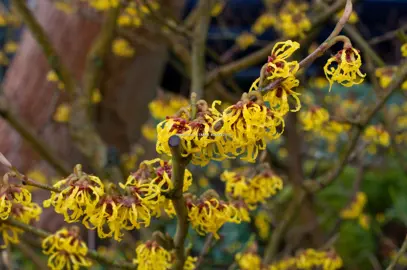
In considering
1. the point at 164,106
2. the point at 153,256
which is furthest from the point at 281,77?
the point at 164,106

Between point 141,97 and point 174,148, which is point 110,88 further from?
point 174,148

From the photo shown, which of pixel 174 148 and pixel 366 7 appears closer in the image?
pixel 174 148

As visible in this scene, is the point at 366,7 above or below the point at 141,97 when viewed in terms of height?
above

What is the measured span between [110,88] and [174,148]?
2.38 meters

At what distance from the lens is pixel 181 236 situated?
78 cm

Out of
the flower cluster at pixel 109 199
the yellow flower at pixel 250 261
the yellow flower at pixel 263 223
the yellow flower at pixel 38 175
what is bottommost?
the yellow flower at pixel 250 261

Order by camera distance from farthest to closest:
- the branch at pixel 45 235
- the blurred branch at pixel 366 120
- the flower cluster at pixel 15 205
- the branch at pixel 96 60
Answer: the branch at pixel 96 60, the blurred branch at pixel 366 120, the branch at pixel 45 235, the flower cluster at pixel 15 205

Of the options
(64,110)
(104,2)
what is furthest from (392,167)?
(104,2)

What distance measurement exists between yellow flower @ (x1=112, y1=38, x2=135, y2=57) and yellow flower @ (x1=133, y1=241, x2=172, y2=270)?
2003 mm

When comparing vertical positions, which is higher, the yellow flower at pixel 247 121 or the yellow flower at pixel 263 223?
the yellow flower at pixel 263 223

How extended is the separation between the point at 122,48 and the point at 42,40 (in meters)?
0.69

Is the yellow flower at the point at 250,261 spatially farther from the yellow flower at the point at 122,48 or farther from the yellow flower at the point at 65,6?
the yellow flower at the point at 65,6

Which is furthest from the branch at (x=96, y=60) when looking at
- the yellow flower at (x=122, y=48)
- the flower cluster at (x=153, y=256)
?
the flower cluster at (x=153, y=256)

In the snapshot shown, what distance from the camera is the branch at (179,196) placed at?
60 cm
